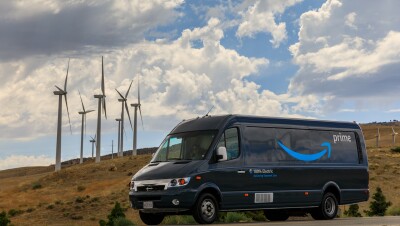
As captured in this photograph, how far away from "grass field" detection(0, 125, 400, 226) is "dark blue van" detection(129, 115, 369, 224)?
13299mm

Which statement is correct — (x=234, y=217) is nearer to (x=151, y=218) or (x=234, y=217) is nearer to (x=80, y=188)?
(x=151, y=218)

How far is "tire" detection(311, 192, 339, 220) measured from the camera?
69.7 feet

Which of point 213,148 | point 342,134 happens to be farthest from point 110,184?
point 213,148

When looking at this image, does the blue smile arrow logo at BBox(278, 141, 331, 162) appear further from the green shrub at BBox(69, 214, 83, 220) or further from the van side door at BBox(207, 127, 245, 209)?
the green shrub at BBox(69, 214, 83, 220)

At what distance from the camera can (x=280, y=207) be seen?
19.7 metres

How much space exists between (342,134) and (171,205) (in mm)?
8335

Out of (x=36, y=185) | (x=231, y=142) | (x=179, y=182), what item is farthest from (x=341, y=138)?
(x=36, y=185)

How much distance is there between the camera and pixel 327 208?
21469mm

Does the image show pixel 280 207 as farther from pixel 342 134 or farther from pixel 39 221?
pixel 39 221

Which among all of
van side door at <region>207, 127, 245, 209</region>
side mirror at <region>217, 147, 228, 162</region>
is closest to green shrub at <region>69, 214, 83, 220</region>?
van side door at <region>207, 127, 245, 209</region>

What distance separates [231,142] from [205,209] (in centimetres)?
201

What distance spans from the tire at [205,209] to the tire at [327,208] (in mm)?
5165

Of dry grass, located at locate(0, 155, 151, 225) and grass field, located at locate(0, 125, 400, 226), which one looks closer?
dry grass, located at locate(0, 155, 151, 225)

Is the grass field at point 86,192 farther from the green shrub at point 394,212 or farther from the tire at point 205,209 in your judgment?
the tire at point 205,209
